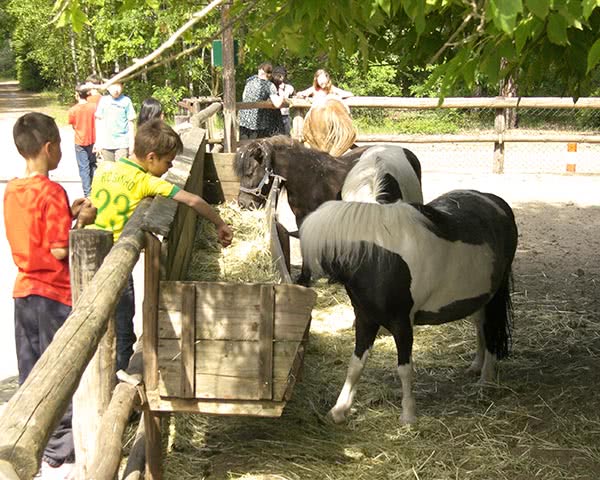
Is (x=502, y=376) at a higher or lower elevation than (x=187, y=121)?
lower

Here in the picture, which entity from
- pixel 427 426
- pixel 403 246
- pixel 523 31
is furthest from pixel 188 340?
pixel 523 31

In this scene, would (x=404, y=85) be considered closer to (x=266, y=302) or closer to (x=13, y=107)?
(x=13, y=107)

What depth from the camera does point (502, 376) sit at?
5809mm

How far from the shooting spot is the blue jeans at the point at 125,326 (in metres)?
4.51

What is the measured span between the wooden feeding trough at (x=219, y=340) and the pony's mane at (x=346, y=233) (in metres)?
0.96

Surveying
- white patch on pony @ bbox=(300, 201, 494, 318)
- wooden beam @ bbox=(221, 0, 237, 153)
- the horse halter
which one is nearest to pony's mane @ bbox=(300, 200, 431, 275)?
white patch on pony @ bbox=(300, 201, 494, 318)

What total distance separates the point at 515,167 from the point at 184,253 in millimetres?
11957

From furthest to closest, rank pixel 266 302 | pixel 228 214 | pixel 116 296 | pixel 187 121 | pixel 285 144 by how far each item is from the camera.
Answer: pixel 187 121 → pixel 228 214 → pixel 285 144 → pixel 266 302 → pixel 116 296

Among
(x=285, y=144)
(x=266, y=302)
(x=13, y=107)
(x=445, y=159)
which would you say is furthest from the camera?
(x=13, y=107)

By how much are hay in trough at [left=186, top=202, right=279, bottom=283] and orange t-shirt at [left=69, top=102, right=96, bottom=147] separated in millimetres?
3618

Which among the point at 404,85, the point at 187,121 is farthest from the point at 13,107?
the point at 187,121

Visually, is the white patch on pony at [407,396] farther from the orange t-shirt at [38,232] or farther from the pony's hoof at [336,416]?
the orange t-shirt at [38,232]

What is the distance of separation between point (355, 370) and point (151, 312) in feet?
Result: 5.07

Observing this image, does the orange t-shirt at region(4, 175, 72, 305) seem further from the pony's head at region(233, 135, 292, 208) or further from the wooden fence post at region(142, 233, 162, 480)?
the pony's head at region(233, 135, 292, 208)
